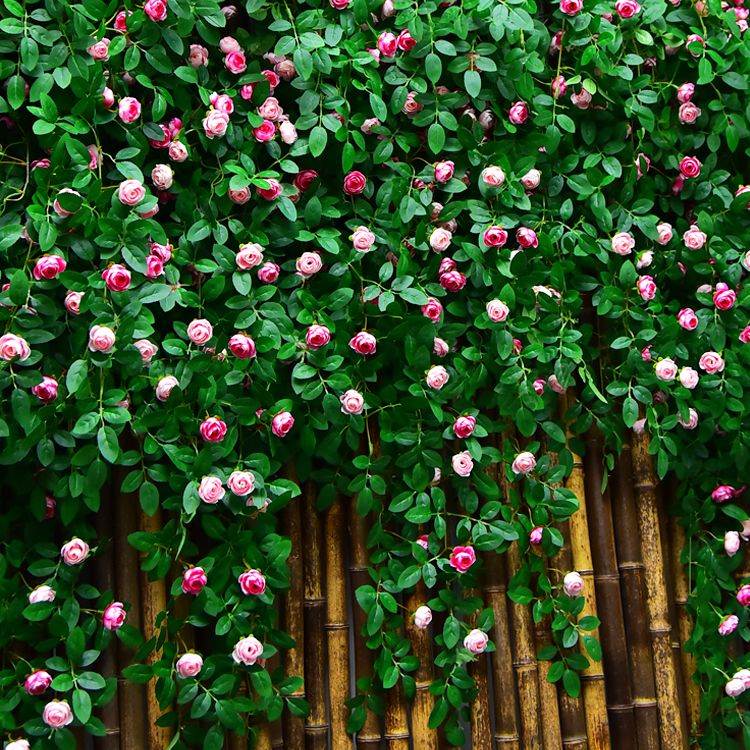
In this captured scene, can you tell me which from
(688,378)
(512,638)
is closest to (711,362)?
(688,378)

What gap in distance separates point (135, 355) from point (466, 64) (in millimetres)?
814

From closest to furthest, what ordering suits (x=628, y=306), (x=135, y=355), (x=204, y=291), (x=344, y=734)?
(x=135, y=355)
(x=204, y=291)
(x=344, y=734)
(x=628, y=306)

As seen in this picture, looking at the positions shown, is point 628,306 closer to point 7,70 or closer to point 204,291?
point 204,291

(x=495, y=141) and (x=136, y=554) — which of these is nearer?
(x=136, y=554)

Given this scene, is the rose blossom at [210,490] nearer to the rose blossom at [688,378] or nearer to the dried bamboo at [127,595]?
the dried bamboo at [127,595]

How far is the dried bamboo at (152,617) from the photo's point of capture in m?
1.69

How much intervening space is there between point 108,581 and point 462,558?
62 cm

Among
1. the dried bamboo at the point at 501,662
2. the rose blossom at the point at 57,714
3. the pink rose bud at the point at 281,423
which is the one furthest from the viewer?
the dried bamboo at the point at 501,662

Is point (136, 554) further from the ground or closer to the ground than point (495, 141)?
closer to the ground

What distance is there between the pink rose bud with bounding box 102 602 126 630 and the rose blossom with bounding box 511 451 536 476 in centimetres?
75

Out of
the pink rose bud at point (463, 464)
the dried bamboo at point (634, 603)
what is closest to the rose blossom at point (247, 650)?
the pink rose bud at point (463, 464)

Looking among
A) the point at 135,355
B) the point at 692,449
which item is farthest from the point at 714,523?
the point at 135,355

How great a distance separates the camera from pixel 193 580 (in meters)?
1.59

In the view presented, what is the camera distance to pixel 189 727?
1654mm
